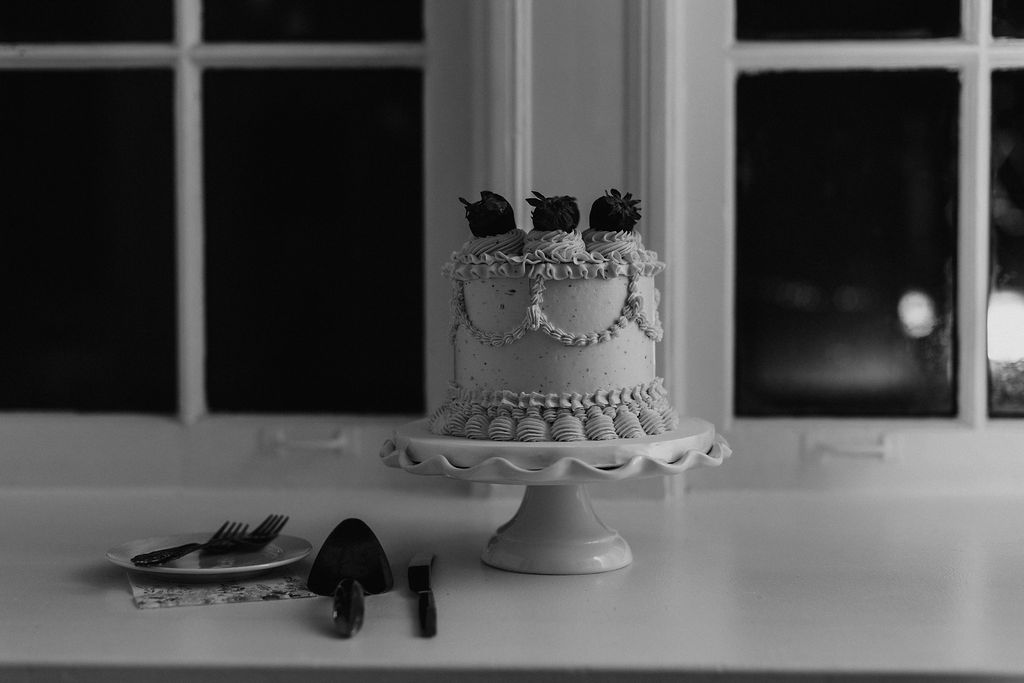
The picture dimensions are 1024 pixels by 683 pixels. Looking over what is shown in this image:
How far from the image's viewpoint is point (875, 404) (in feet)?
4.50

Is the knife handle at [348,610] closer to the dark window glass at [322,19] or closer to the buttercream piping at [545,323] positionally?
the buttercream piping at [545,323]

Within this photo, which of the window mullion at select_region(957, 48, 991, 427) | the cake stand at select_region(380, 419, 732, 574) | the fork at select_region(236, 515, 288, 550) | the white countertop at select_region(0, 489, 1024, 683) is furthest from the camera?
the window mullion at select_region(957, 48, 991, 427)

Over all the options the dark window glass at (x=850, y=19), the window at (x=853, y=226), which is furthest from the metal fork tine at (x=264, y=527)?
the dark window glass at (x=850, y=19)

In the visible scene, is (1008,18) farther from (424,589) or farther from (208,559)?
(208,559)

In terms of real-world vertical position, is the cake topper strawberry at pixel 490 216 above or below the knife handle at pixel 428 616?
above

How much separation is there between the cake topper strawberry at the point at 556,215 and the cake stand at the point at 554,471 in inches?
7.5

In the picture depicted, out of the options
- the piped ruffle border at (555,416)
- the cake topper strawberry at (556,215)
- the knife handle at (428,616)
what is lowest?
the knife handle at (428,616)

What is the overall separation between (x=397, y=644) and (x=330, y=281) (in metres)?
0.71

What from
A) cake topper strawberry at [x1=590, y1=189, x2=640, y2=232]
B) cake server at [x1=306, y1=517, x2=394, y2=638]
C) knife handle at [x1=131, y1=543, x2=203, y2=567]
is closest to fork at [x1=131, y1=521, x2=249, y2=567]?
knife handle at [x1=131, y1=543, x2=203, y2=567]

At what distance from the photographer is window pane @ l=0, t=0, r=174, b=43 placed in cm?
139

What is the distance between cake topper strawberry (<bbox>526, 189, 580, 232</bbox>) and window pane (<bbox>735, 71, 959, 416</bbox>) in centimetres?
48

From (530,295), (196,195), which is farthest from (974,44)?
(196,195)

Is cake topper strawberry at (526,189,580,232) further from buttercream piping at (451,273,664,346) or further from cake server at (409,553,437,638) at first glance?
cake server at (409,553,437,638)

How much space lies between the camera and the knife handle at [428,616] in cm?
79
